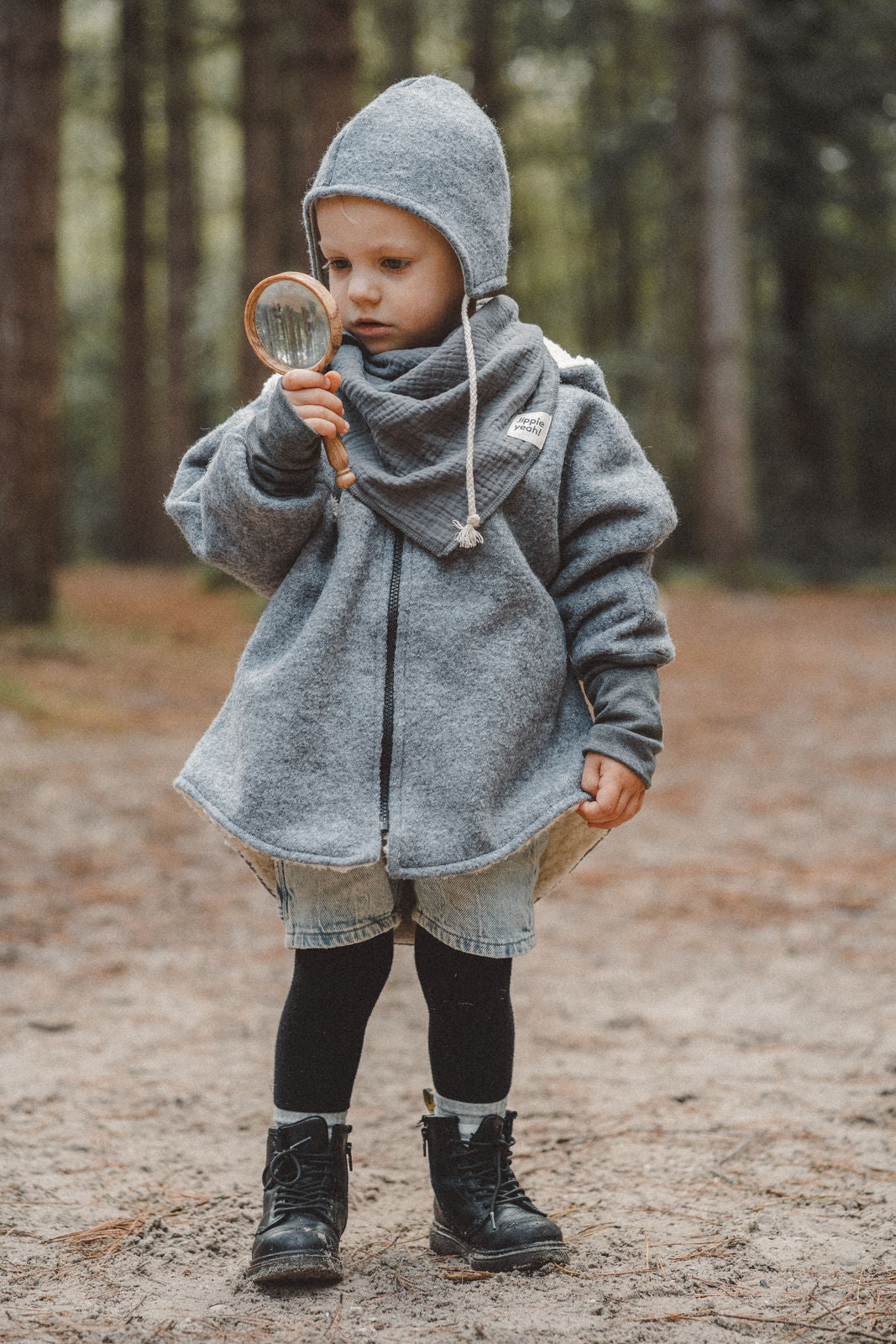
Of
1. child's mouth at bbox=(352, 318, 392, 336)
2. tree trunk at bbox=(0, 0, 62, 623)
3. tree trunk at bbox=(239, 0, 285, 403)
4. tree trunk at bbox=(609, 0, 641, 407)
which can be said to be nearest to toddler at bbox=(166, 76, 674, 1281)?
child's mouth at bbox=(352, 318, 392, 336)

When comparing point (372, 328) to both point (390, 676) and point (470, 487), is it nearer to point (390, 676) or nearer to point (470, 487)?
point (470, 487)

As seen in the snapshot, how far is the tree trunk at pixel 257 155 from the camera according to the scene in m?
12.8

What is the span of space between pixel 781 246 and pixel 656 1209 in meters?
16.1

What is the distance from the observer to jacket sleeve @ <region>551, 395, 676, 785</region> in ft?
7.07

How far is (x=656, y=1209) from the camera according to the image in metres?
2.45

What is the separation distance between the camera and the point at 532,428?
2150 millimetres

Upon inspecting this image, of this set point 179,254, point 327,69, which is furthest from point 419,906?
point 179,254

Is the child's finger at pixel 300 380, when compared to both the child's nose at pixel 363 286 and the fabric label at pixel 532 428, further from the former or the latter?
the fabric label at pixel 532 428

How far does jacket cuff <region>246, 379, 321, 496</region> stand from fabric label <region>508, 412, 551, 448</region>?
0.32m

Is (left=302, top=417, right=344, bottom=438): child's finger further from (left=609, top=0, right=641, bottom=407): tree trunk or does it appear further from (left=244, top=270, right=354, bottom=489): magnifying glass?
(left=609, top=0, right=641, bottom=407): tree trunk

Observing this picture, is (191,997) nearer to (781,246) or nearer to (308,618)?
(308,618)

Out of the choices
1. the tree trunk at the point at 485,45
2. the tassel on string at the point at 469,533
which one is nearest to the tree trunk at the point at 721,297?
the tree trunk at the point at 485,45

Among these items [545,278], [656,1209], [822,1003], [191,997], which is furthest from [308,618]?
[545,278]

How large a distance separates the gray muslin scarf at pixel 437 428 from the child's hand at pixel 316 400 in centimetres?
11
